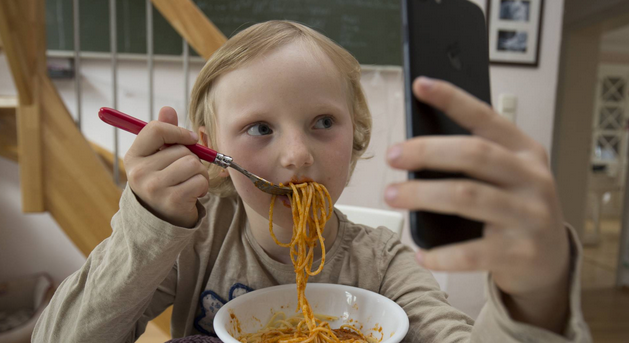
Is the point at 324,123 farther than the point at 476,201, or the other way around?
the point at 324,123

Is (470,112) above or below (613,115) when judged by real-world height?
below

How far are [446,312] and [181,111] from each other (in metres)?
2.56

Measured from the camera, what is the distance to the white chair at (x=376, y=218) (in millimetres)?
1272

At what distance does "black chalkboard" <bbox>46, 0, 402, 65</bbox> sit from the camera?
2.54 metres

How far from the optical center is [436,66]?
1.27ft

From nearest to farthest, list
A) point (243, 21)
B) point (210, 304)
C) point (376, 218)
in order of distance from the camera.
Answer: point (210, 304) < point (376, 218) < point (243, 21)

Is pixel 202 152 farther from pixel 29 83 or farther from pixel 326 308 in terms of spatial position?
pixel 29 83

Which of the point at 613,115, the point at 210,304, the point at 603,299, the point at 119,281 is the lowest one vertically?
the point at 603,299

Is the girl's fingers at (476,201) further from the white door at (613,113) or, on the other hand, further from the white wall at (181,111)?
the white door at (613,113)

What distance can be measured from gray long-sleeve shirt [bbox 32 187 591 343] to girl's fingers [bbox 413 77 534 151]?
14 centimetres

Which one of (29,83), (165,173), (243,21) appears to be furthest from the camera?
(243,21)

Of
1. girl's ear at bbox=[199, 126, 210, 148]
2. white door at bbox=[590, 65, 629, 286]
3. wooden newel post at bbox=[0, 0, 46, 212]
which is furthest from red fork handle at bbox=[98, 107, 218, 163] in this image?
white door at bbox=[590, 65, 629, 286]

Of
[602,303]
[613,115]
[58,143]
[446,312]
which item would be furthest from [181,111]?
[613,115]

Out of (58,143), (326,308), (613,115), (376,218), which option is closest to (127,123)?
(326,308)
